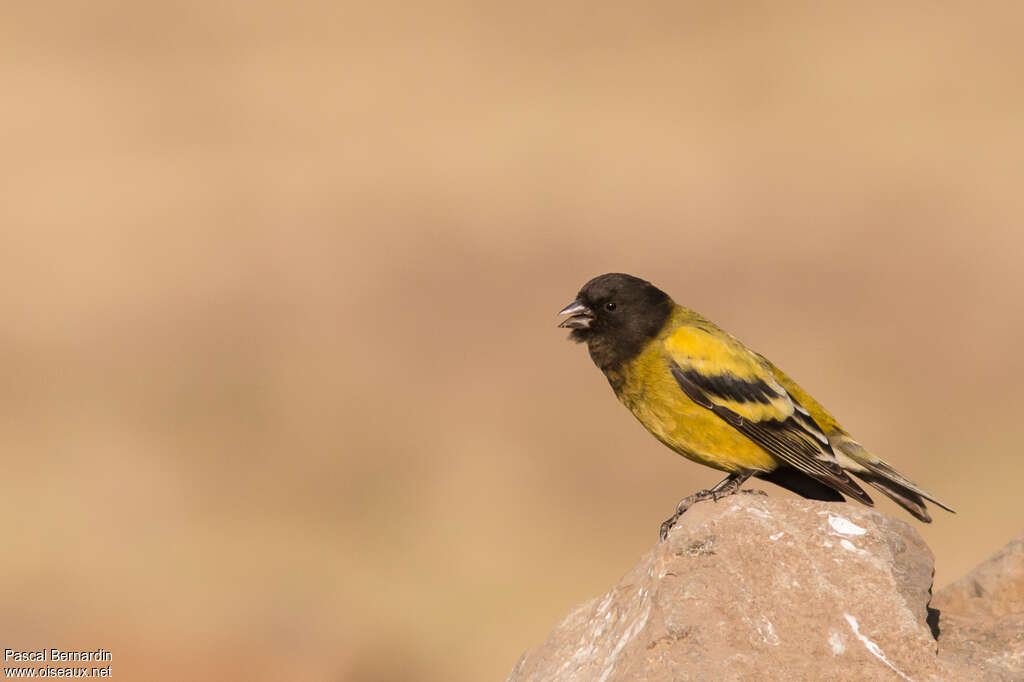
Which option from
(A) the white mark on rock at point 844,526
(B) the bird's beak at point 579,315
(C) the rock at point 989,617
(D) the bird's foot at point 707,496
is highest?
(B) the bird's beak at point 579,315

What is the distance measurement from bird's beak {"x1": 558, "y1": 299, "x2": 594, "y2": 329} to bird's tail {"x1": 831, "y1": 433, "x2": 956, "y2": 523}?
1.70 metres

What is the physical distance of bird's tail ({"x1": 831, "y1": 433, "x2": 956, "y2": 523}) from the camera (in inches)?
328

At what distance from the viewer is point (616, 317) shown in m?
8.78

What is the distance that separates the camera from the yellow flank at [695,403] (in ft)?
27.1

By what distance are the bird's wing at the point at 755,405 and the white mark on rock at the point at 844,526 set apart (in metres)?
1.01

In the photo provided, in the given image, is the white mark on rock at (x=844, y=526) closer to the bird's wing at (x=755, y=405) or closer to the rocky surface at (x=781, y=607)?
the rocky surface at (x=781, y=607)

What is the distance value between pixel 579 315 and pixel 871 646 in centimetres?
318

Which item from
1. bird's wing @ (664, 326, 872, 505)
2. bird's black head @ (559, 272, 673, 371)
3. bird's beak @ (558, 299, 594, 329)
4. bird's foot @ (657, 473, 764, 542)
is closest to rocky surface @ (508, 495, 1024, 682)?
bird's foot @ (657, 473, 764, 542)

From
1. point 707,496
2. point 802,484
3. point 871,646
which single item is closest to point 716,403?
point 707,496

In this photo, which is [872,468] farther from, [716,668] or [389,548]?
[389,548]

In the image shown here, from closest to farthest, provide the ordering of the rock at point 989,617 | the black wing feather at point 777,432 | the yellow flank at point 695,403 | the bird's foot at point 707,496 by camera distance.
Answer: the rock at point 989,617, the bird's foot at point 707,496, the black wing feather at point 777,432, the yellow flank at point 695,403

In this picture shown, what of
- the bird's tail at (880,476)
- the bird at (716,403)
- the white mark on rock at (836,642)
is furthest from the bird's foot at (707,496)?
the white mark on rock at (836,642)

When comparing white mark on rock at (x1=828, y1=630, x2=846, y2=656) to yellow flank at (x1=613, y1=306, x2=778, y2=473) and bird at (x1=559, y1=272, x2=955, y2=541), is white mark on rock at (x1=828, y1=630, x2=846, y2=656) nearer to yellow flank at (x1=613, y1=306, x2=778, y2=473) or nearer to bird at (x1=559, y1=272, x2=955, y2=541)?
bird at (x1=559, y1=272, x2=955, y2=541)

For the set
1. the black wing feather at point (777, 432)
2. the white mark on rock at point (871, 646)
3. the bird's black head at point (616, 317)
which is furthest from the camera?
the bird's black head at point (616, 317)
